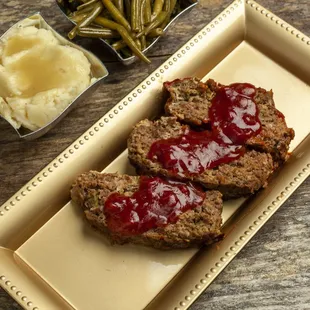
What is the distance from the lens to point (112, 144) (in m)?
4.63

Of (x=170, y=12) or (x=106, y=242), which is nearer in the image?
(x=106, y=242)

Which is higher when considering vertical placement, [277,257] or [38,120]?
[277,257]

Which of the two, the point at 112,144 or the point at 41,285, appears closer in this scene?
the point at 41,285

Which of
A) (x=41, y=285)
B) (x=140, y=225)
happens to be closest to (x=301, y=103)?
(x=140, y=225)

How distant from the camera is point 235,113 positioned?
439 centimetres

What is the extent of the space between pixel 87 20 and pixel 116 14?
289 millimetres

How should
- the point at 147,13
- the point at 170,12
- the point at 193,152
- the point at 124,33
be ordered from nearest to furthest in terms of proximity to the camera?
the point at 193,152
the point at 124,33
the point at 147,13
the point at 170,12

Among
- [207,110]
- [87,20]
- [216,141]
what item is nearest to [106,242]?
[216,141]

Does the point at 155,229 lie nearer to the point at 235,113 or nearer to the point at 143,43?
the point at 235,113

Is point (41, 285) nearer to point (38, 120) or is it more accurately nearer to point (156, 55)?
point (38, 120)

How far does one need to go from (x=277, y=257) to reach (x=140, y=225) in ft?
4.60

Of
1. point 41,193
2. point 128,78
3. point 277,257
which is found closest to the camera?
point 41,193

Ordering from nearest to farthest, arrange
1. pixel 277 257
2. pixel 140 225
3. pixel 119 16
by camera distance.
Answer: pixel 140 225
pixel 277 257
pixel 119 16

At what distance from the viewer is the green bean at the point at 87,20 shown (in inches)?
192
